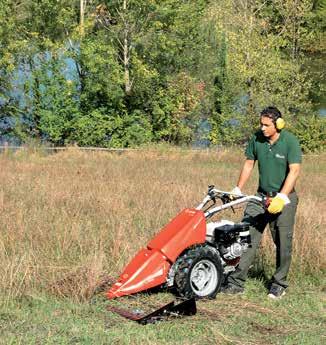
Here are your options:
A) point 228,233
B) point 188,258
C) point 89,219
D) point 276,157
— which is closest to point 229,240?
point 228,233

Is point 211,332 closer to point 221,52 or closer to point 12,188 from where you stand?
point 12,188

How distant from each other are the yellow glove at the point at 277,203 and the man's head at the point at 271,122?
0.66 metres

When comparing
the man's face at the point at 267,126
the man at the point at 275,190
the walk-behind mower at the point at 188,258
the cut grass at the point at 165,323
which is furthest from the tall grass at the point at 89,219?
the man's face at the point at 267,126

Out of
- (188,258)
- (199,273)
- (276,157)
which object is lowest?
(199,273)

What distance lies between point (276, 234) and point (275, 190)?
45 cm

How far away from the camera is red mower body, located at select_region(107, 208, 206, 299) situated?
5.68 meters

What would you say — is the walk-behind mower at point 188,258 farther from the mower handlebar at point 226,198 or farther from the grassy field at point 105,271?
the grassy field at point 105,271

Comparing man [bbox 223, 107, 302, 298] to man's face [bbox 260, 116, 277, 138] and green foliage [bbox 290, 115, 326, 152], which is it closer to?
man's face [bbox 260, 116, 277, 138]

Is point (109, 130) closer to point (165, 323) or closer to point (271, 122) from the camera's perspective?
point (271, 122)

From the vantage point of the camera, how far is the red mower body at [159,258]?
5.68m

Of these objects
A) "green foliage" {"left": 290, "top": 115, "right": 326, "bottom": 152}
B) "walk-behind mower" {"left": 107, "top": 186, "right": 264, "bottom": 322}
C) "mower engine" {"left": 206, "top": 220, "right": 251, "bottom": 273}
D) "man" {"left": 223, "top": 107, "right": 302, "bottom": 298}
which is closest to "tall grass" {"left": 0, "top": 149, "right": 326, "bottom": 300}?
"walk-behind mower" {"left": 107, "top": 186, "right": 264, "bottom": 322}

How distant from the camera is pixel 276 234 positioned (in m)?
6.37

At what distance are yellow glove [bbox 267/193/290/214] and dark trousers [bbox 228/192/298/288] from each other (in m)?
0.30

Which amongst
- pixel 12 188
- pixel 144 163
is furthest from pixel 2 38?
pixel 12 188
